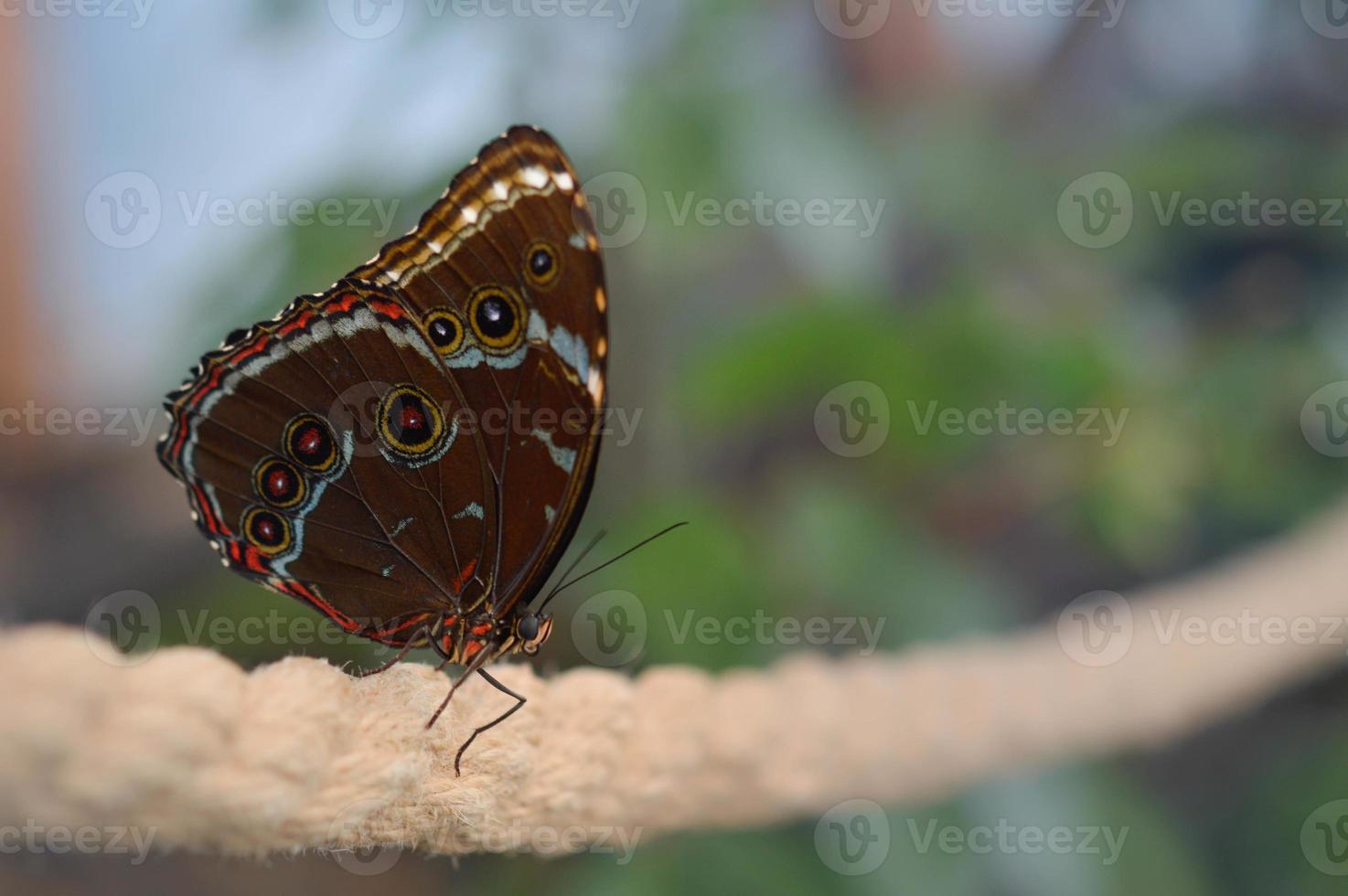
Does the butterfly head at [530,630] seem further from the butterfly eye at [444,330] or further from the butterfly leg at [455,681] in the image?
the butterfly eye at [444,330]

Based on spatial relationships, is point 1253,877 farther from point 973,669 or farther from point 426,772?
point 426,772

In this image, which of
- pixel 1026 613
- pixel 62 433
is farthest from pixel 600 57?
pixel 62 433

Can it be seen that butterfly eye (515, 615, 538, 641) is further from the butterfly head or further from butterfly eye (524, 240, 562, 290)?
butterfly eye (524, 240, 562, 290)

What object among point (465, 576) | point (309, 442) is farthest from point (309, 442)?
point (465, 576)

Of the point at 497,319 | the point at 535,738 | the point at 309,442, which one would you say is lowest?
the point at 535,738

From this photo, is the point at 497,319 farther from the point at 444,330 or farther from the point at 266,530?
the point at 266,530

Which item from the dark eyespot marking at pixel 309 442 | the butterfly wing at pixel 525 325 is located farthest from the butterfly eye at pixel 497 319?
the dark eyespot marking at pixel 309 442
